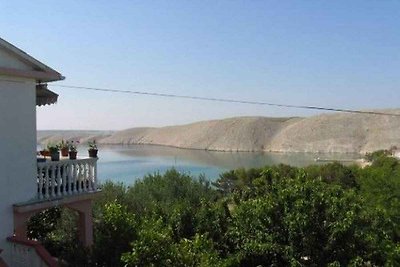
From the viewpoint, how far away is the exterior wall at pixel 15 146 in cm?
803

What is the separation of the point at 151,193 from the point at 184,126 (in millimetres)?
175277

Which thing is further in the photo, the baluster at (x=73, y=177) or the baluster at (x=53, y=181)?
the baluster at (x=73, y=177)

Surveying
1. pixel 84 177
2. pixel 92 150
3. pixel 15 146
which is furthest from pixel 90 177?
pixel 15 146

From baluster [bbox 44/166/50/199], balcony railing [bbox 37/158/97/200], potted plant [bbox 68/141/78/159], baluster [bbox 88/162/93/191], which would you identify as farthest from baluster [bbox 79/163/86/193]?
baluster [bbox 44/166/50/199]

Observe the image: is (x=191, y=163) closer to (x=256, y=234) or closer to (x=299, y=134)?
(x=299, y=134)

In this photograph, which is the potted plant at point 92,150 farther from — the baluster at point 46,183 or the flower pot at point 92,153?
the baluster at point 46,183

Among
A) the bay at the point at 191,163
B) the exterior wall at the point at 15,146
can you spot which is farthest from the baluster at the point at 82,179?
the bay at the point at 191,163

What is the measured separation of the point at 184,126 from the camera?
198 m

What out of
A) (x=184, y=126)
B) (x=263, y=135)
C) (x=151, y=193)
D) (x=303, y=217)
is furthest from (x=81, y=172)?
(x=184, y=126)

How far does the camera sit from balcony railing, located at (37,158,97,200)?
8.77m

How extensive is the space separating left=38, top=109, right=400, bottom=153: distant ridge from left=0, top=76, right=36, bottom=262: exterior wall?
9231 cm

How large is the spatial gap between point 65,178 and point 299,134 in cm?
13068

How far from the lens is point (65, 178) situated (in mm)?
9117

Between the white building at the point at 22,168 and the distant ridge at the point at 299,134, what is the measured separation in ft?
302
